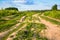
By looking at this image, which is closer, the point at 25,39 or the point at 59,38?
the point at 25,39

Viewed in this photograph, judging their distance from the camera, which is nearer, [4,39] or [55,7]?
[4,39]

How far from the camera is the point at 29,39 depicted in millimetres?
25703

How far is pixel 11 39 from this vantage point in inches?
1037

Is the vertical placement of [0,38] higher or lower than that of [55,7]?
higher

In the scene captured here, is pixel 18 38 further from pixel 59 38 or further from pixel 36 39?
pixel 59 38

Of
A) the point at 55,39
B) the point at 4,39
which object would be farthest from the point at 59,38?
the point at 4,39

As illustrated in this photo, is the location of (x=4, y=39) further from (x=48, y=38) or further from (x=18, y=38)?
(x=48, y=38)

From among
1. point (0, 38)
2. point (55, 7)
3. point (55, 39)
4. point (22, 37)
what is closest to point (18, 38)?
point (22, 37)

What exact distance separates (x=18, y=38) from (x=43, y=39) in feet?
10.6

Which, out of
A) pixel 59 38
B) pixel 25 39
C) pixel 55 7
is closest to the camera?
pixel 25 39

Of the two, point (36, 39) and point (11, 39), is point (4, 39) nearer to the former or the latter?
point (11, 39)

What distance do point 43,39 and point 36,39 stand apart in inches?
33.9

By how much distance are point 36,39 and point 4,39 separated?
179 inches

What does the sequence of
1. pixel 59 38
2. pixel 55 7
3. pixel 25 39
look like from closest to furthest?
1. pixel 25 39
2. pixel 59 38
3. pixel 55 7
